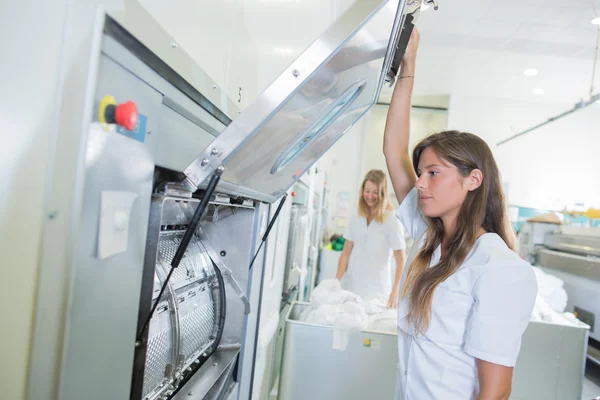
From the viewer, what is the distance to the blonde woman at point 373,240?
2.60 metres

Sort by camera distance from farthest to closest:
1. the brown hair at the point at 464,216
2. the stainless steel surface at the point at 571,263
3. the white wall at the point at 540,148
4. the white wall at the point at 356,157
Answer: the white wall at the point at 356,157 < the white wall at the point at 540,148 < the stainless steel surface at the point at 571,263 < the brown hair at the point at 464,216

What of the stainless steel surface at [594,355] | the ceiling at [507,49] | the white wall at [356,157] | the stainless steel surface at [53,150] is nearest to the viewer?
the stainless steel surface at [53,150]

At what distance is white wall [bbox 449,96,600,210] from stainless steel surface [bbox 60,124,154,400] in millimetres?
6430

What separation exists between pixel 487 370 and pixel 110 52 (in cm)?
107

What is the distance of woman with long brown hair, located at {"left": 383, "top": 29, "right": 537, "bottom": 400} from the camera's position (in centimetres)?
92

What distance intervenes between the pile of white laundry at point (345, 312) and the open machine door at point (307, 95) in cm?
105

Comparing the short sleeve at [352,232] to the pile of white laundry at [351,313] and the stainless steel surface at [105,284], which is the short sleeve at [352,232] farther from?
the stainless steel surface at [105,284]

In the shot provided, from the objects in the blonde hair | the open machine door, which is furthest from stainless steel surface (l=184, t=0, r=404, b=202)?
the blonde hair

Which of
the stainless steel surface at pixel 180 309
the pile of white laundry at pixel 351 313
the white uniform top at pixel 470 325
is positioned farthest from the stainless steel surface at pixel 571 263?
the stainless steel surface at pixel 180 309

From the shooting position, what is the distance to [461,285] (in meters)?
0.99

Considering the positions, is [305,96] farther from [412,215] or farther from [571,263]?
[571,263]

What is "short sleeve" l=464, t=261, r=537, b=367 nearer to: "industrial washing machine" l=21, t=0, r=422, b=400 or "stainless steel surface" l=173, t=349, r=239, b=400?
"industrial washing machine" l=21, t=0, r=422, b=400

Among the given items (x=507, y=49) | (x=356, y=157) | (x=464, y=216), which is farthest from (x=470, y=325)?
(x=356, y=157)

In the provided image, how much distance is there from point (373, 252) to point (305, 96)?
7.18ft
